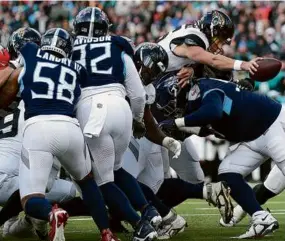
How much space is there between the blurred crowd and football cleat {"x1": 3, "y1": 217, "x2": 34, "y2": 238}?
10.1 m

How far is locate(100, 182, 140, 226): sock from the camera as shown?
6422mm

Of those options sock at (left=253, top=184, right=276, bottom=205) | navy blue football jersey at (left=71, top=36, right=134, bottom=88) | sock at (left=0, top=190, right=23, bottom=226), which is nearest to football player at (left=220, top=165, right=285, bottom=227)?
sock at (left=253, top=184, right=276, bottom=205)

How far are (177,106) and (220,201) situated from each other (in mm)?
901

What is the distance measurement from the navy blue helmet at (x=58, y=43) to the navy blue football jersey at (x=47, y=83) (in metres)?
0.09

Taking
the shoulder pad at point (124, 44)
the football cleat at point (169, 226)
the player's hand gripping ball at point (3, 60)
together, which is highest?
the shoulder pad at point (124, 44)

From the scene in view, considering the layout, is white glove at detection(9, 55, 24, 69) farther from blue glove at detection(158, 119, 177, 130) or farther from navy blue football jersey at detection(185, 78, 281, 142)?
navy blue football jersey at detection(185, 78, 281, 142)

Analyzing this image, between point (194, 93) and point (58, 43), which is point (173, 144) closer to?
point (194, 93)

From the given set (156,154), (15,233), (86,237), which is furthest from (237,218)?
(15,233)

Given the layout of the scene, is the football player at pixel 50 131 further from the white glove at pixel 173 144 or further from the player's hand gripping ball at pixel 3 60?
the white glove at pixel 173 144

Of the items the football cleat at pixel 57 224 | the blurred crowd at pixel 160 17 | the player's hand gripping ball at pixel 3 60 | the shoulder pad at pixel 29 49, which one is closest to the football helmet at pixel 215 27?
the player's hand gripping ball at pixel 3 60

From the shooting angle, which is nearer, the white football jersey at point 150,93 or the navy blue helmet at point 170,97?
the white football jersey at point 150,93

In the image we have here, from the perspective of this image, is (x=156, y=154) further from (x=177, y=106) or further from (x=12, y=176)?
(x=12, y=176)

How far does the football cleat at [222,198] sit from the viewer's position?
7.66 metres

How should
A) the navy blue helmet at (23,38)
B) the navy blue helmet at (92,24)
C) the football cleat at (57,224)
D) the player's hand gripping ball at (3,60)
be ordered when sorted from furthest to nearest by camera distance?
the navy blue helmet at (23,38), the navy blue helmet at (92,24), the player's hand gripping ball at (3,60), the football cleat at (57,224)
